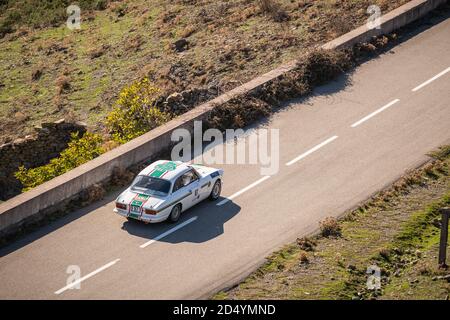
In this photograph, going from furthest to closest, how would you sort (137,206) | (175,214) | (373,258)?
(175,214) → (137,206) → (373,258)

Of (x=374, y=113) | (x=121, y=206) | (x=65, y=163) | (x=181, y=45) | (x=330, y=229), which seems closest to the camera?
(x=330, y=229)

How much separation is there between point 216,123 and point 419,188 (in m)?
7.33

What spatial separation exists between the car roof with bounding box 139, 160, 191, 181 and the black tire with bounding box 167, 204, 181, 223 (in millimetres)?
836

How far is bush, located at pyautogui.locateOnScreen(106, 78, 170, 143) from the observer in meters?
26.5

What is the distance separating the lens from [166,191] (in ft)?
71.5

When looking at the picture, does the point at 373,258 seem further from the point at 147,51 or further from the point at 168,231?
the point at 147,51

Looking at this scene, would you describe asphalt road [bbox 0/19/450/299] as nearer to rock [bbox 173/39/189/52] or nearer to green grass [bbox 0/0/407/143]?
green grass [bbox 0/0/407/143]

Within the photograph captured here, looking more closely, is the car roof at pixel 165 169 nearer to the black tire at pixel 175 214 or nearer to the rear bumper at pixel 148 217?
the black tire at pixel 175 214

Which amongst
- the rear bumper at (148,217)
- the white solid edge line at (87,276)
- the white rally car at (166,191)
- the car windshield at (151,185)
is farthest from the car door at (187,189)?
the white solid edge line at (87,276)

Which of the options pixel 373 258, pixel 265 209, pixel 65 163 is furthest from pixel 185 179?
pixel 373 258

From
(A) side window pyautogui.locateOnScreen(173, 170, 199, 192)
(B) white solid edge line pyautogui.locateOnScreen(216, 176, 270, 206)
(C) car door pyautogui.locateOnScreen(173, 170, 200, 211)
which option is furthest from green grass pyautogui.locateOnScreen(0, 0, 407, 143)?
(C) car door pyautogui.locateOnScreen(173, 170, 200, 211)

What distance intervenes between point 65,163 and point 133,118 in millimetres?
3249

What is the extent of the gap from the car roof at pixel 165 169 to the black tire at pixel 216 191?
964 mm

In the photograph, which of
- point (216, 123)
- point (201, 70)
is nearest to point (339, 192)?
point (216, 123)
